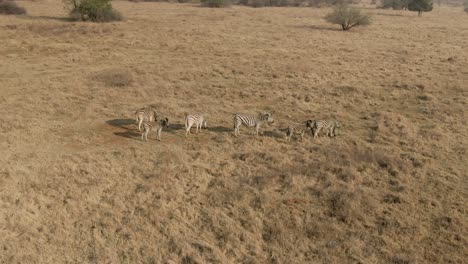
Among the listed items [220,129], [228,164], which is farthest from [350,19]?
[228,164]

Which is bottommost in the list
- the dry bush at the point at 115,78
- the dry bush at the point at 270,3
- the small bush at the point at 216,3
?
the dry bush at the point at 115,78

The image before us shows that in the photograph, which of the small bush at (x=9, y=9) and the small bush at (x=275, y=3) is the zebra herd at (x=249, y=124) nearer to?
the small bush at (x=9, y=9)

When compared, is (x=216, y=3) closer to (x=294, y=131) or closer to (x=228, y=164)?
(x=294, y=131)

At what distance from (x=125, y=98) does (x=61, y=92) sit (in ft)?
11.5

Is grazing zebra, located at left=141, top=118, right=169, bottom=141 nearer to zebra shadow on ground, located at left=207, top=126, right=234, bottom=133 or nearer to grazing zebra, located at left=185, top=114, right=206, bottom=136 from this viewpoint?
grazing zebra, located at left=185, top=114, right=206, bottom=136

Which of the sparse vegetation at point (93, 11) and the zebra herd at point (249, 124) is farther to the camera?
the sparse vegetation at point (93, 11)

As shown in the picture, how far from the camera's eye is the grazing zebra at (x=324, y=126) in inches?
665

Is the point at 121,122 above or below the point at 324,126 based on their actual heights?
below

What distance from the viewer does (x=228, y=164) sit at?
14734 millimetres

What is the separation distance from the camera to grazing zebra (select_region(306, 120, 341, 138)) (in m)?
16.9

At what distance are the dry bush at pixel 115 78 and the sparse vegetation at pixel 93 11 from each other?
23.4 meters

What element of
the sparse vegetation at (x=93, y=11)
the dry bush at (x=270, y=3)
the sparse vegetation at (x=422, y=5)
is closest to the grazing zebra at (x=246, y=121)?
the sparse vegetation at (x=93, y=11)

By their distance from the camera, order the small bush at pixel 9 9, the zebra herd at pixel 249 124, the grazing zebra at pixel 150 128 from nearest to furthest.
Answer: the grazing zebra at pixel 150 128 → the zebra herd at pixel 249 124 → the small bush at pixel 9 9

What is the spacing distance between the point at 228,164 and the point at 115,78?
40.2 feet
